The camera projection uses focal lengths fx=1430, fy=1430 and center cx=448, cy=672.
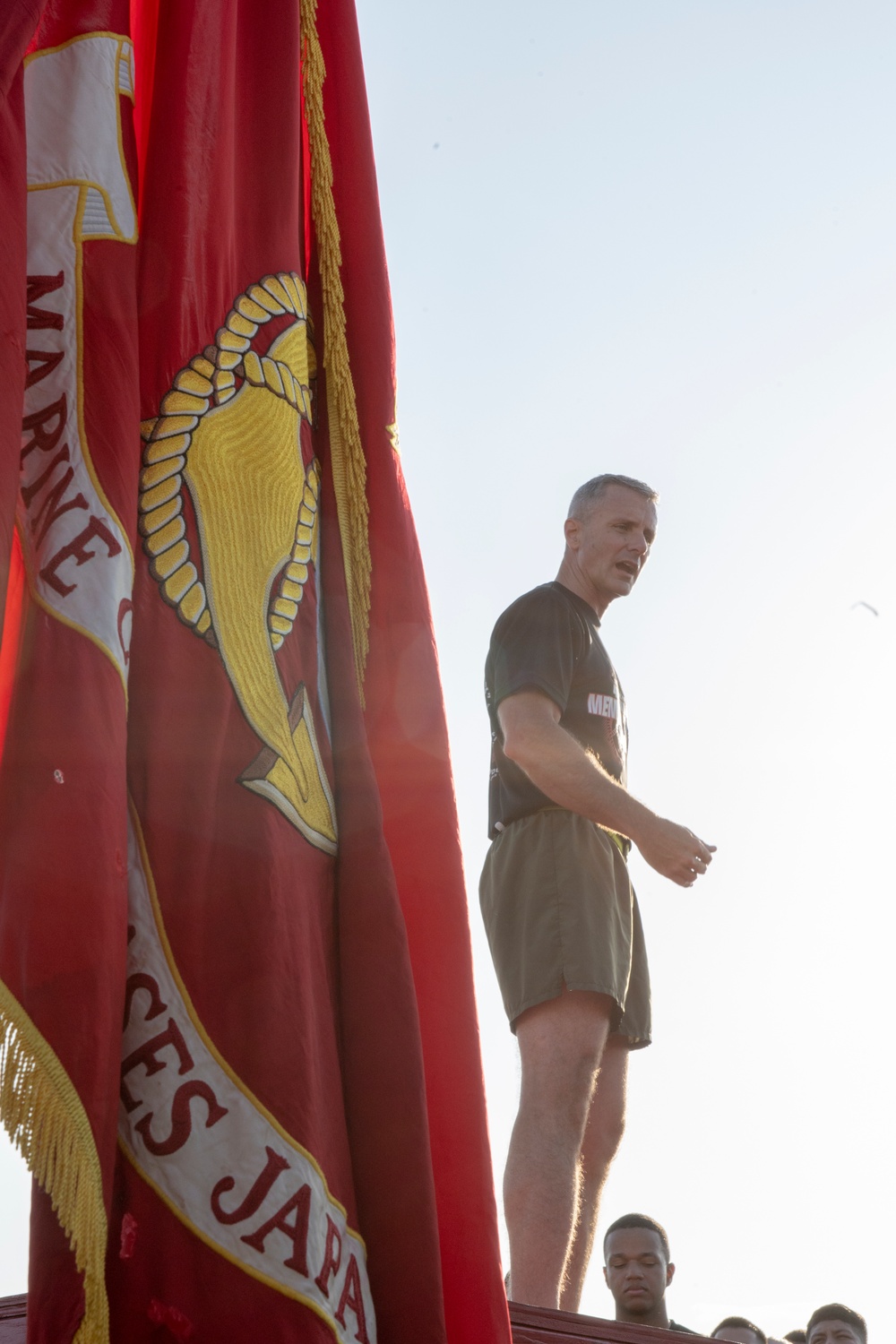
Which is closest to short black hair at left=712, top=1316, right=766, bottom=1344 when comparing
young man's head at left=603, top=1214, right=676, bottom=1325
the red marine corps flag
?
young man's head at left=603, top=1214, right=676, bottom=1325

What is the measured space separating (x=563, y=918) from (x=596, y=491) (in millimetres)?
1054

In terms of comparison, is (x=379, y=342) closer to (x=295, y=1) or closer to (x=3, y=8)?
(x=295, y=1)

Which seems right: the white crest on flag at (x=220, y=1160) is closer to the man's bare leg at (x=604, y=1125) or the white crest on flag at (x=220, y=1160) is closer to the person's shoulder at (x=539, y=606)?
the man's bare leg at (x=604, y=1125)

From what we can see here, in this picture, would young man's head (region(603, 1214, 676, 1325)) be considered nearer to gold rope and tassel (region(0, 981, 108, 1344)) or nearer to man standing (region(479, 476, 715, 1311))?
man standing (region(479, 476, 715, 1311))

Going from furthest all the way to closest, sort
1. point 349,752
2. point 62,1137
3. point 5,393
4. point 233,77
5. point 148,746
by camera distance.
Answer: point 233,77, point 349,752, point 148,746, point 5,393, point 62,1137

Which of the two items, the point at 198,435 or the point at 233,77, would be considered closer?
the point at 198,435

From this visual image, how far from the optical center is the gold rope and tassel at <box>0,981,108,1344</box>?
1097mm

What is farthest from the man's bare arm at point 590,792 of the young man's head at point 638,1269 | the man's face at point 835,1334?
the man's face at point 835,1334

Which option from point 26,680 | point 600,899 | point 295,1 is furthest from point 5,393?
point 600,899

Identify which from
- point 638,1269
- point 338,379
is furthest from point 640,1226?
point 338,379

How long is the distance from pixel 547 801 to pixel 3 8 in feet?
5.62

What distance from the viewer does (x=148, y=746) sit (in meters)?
1.34

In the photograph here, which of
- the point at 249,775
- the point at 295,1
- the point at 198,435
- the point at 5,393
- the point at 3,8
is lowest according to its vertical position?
the point at 249,775

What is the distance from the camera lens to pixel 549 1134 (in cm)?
228
